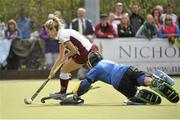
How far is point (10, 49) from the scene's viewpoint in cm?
2016

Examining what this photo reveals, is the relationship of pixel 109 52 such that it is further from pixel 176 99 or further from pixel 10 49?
pixel 176 99

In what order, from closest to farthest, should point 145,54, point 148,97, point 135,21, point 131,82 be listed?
point 148,97, point 131,82, point 145,54, point 135,21

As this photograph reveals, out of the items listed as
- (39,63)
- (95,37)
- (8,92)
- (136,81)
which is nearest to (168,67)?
(95,37)

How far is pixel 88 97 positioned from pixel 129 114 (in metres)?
3.21

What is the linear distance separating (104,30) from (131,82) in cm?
818

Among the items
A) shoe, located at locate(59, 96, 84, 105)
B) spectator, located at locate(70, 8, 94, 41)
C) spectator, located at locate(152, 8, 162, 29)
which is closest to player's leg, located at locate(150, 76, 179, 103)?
shoe, located at locate(59, 96, 84, 105)

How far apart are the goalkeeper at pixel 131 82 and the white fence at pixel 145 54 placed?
26.9 ft

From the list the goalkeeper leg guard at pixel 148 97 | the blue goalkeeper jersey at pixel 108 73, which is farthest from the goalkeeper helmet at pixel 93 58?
the goalkeeper leg guard at pixel 148 97

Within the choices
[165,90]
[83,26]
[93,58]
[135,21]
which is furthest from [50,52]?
[165,90]

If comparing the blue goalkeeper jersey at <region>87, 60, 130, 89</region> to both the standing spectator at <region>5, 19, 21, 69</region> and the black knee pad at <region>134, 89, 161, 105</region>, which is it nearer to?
the black knee pad at <region>134, 89, 161, 105</region>

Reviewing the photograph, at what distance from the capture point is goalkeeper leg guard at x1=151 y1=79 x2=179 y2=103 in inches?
446

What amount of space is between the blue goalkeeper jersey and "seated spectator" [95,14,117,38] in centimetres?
779

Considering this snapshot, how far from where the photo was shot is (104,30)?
19719 millimetres

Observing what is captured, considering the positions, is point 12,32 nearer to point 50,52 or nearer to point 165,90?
point 50,52
